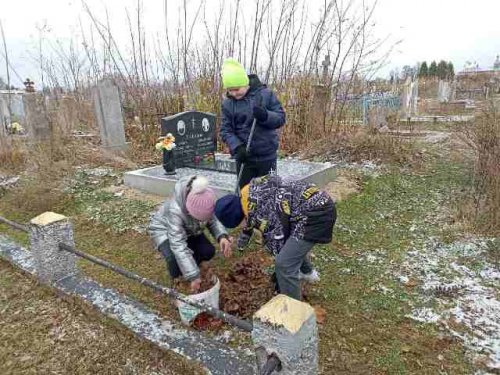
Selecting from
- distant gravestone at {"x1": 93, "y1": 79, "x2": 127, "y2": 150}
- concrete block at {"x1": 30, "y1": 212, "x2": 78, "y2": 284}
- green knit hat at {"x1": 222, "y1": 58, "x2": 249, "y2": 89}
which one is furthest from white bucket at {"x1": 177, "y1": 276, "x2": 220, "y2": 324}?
distant gravestone at {"x1": 93, "y1": 79, "x2": 127, "y2": 150}

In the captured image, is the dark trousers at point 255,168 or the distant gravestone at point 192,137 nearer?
the dark trousers at point 255,168

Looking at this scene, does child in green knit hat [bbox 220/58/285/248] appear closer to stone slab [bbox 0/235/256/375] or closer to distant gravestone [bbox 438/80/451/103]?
stone slab [bbox 0/235/256/375]

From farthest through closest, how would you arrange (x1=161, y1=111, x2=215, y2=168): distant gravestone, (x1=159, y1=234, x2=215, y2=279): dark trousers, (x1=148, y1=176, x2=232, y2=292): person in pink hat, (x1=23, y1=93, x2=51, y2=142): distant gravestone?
(x1=23, y1=93, x2=51, y2=142): distant gravestone < (x1=161, y1=111, x2=215, y2=168): distant gravestone < (x1=159, y1=234, x2=215, y2=279): dark trousers < (x1=148, y1=176, x2=232, y2=292): person in pink hat

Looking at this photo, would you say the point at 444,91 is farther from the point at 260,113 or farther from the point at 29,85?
the point at 260,113

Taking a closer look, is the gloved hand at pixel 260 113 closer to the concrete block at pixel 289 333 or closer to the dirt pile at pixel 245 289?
the dirt pile at pixel 245 289

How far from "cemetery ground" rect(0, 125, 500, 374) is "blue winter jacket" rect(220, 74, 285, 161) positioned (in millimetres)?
983

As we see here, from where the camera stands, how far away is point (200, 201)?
2.46 m

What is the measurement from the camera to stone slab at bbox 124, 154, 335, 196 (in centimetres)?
531

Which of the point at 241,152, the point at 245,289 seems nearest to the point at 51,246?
the point at 245,289

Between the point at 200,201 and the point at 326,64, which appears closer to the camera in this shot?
the point at 200,201

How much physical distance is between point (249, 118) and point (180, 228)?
58.7 inches

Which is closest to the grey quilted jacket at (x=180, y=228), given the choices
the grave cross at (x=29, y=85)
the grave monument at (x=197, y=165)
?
the grave monument at (x=197, y=165)

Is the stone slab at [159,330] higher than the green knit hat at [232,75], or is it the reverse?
the green knit hat at [232,75]

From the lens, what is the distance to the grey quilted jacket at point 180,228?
8.36 ft
